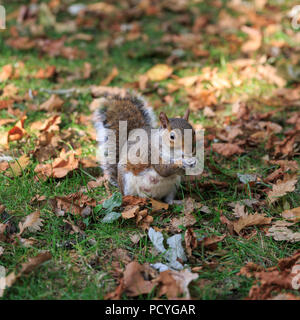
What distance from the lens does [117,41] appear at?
14.1ft

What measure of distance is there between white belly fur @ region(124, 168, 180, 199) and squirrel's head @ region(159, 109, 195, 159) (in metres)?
0.18

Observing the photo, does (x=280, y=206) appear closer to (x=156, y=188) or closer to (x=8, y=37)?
(x=156, y=188)

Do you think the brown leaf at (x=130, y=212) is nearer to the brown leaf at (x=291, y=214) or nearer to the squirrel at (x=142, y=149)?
the squirrel at (x=142, y=149)

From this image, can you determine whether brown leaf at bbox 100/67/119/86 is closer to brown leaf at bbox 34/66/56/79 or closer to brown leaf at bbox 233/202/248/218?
brown leaf at bbox 34/66/56/79

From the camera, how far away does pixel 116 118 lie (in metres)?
2.44

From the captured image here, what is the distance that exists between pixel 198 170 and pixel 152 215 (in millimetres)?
494

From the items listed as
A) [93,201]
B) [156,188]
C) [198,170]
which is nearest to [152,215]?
[156,188]

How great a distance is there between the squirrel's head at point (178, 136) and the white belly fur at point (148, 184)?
184 mm

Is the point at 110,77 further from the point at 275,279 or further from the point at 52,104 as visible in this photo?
the point at 275,279

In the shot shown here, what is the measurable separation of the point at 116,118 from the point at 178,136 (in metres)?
0.56

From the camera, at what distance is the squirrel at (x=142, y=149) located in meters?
2.05
